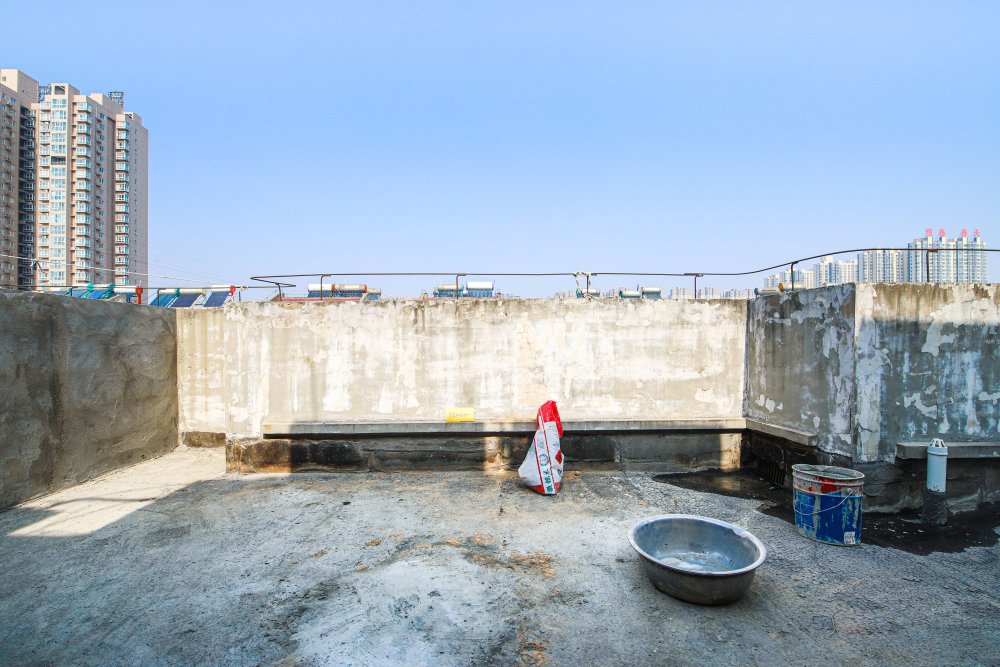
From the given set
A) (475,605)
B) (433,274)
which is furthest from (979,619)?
(433,274)

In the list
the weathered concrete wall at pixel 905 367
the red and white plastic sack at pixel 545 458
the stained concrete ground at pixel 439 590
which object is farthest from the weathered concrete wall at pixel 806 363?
the red and white plastic sack at pixel 545 458

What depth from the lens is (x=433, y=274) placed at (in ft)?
25.6

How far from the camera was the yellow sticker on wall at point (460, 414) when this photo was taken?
7.07 meters

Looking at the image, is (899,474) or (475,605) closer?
(475,605)

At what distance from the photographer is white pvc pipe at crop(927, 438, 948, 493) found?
4988 millimetres

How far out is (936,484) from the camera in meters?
5.02

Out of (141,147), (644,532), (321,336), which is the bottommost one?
(644,532)

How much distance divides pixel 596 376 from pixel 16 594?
6.59 m

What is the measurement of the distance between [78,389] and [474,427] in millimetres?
5682

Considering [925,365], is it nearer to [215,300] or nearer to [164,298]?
[215,300]

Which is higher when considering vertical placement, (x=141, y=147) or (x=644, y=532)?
(x=141, y=147)

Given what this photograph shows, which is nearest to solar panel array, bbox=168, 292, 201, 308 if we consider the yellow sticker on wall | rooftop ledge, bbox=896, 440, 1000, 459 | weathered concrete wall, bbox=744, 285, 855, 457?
the yellow sticker on wall

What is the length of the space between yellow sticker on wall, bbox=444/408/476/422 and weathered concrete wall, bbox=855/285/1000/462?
4.82m

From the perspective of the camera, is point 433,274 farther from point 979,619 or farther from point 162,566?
point 979,619
